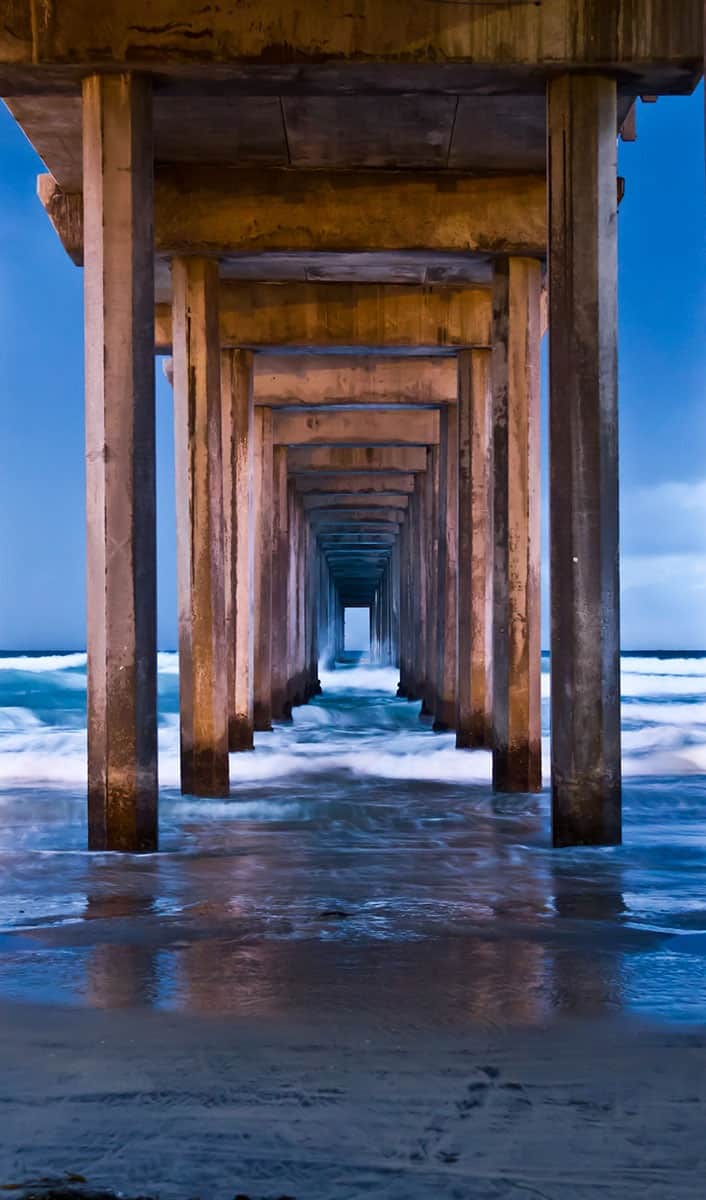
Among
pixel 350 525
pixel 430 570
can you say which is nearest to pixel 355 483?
pixel 430 570

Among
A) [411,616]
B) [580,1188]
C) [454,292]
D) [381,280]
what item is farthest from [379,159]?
[411,616]

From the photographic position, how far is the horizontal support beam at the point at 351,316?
14414 millimetres

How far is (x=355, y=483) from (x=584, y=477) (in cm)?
1939

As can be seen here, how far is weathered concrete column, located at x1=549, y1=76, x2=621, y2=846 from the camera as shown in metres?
7.86

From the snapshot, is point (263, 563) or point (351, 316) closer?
point (351, 316)

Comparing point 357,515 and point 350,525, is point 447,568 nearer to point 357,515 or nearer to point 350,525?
point 357,515

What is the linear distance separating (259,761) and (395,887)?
7983mm

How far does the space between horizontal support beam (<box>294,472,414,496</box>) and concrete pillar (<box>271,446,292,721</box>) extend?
427 centimetres

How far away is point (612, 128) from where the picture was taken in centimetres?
808

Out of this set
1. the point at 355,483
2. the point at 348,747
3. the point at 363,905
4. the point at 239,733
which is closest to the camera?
the point at 363,905

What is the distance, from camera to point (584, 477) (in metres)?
7.86

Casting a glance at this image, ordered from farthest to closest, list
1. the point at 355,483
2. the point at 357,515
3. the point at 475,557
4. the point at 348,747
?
1. the point at 357,515
2. the point at 355,483
3. the point at 348,747
4. the point at 475,557

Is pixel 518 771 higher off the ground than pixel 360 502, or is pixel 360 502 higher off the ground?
pixel 360 502

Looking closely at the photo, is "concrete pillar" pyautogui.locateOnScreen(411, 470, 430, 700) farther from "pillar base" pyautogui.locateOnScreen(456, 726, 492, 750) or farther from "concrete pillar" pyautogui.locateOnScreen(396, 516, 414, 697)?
"pillar base" pyautogui.locateOnScreen(456, 726, 492, 750)
